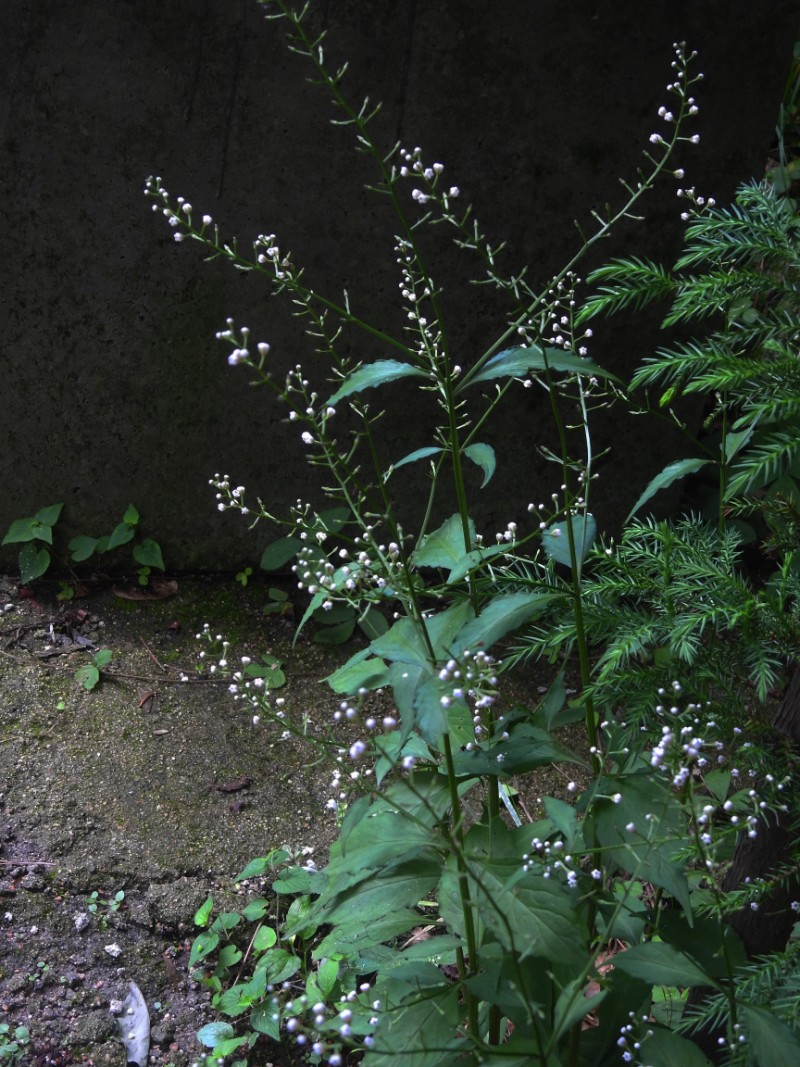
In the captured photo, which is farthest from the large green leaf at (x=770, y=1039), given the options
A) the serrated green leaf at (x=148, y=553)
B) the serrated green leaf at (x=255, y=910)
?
the serrated green leaf at (x=148, y=553)

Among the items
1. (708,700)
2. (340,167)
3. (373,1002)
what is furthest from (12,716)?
(708,700)

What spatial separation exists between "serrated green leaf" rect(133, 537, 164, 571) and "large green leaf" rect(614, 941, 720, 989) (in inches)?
89.5

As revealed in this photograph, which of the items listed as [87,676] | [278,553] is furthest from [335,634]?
[87,676]

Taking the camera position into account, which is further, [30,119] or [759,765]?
[30,119]

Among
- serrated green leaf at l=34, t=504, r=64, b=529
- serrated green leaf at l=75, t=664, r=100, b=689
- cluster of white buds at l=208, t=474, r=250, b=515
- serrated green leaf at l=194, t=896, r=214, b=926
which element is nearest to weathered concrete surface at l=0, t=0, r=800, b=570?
serrated green leaf at l=34, t=504, r=64, b=529

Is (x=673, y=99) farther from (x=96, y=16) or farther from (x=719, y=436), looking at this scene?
(x=96, y=16)

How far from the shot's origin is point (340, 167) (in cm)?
→ 278

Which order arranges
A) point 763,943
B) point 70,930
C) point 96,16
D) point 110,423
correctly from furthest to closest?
point 110,423 → point 96,16 → point 70,930 → point 763,943

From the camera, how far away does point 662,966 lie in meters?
1.38

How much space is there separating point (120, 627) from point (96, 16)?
1799 millimetres

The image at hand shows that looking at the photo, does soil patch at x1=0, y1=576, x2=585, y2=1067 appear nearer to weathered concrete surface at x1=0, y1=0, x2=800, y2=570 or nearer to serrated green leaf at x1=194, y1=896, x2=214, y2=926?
serrated green leaf at x1=194, y1=896, x2=214, y2=926

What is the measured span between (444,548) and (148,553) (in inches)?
79.5

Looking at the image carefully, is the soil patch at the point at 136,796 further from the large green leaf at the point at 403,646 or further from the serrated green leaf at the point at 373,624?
the large green leaf at the point at 403,646

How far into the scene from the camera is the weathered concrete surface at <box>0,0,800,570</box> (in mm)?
2619
